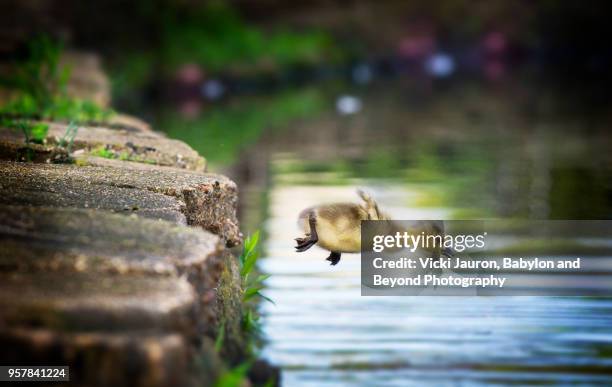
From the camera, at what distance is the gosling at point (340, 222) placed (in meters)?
3.44

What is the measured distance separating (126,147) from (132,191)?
1.40m

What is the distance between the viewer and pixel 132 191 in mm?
3588

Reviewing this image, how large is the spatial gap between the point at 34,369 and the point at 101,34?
55.6ft

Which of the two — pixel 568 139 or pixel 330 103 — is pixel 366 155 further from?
pixel 330 103

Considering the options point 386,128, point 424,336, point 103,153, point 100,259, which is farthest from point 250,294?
point 386,128

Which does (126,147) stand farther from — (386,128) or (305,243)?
(386,128)

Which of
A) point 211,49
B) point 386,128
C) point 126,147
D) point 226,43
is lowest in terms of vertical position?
point 126,147

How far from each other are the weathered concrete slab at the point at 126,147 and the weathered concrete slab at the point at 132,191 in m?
0.56

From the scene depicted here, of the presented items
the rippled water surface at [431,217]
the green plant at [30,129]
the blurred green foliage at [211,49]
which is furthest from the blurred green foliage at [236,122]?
the green plant at [30,129]

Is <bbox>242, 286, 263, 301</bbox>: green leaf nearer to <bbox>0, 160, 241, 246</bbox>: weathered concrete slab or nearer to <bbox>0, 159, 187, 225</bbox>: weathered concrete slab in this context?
<bbox>0, 160, 241, 246</bbox>: weathered concrete slab

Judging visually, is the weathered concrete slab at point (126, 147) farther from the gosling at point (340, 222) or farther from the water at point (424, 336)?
the gosling at point (340, 222)

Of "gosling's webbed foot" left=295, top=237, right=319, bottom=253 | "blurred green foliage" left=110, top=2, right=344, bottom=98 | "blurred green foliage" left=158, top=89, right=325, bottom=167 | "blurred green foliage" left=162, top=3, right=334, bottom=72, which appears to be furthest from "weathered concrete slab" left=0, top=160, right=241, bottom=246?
"blurred green foliage" left=162, top=3, right=334, bottom=72

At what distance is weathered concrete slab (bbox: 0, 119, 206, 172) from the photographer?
4.75m

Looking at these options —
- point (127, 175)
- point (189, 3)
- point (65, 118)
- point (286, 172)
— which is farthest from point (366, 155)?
point (189, 3)
